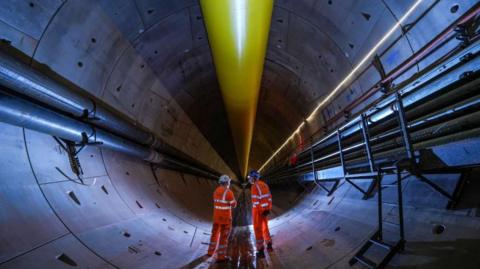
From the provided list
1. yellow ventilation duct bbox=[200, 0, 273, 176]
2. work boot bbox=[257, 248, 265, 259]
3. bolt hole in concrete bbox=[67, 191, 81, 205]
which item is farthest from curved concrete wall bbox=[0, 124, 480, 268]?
yellow ventilation duct bbox=[200, 0, 273, 176]

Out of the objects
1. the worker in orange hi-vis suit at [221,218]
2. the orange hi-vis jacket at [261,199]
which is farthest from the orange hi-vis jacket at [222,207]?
the orange hi-vis jacket at [261,199]

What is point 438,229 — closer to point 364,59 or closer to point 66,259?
point 364,59

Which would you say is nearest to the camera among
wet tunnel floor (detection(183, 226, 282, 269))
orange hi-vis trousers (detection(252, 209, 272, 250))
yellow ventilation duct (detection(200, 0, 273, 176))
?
yellow ventilation duct (detection(200, 0, 273, 176))

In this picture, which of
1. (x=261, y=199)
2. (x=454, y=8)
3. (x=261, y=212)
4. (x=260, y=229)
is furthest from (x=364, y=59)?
(x=260, y=229)

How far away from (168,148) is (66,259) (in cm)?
432

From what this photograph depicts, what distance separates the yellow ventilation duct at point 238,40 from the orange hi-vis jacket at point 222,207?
2423mm

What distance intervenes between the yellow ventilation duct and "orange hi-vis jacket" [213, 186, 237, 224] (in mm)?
2423

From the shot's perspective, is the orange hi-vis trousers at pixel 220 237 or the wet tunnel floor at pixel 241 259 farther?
the orange hi-vis trousers at pixel 220 237

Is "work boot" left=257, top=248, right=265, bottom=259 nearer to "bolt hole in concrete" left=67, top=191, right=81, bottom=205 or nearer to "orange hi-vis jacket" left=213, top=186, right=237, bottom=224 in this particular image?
"orange hi-vis jacket" left=213, top=186, right=237, bottom=224

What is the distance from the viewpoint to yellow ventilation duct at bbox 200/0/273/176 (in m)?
3.76

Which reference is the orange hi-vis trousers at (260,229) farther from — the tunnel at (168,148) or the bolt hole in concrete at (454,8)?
the bolt hole in concrete at (454,8)

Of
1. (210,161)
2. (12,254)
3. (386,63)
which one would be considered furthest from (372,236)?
(210,161)

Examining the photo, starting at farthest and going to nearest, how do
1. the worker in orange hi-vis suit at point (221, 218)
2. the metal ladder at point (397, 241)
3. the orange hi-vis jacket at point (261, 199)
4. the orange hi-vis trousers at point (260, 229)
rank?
the orange hi-vis jacket at point (261, 199), the worker in orange hi-vis suit at point (221, 218), the orange hi-vis trousers at point (260, 229), the metal ladder at point (397, 241)

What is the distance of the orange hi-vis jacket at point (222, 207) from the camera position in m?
4.79
